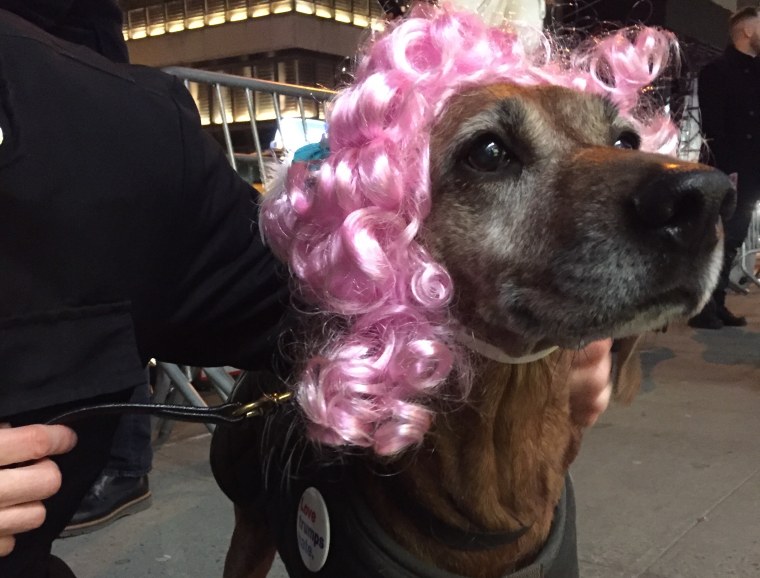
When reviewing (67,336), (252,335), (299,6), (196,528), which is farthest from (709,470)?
(299,6)

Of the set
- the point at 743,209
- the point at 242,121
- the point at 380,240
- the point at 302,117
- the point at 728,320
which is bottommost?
the point at 728,320

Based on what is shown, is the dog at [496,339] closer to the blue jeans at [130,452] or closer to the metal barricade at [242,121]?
the blue jeans at [130,452]

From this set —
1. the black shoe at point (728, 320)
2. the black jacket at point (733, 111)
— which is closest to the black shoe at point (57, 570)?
the black jacket at point (733, 111)

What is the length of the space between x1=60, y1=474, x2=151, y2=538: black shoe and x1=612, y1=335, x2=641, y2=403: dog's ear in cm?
192

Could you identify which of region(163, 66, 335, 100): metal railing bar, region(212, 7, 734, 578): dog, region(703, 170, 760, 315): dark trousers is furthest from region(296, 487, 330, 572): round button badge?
region(703, 170, 760, 315): dark trousers

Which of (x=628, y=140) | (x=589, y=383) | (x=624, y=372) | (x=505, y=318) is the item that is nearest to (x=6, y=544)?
(x=505, y=318)

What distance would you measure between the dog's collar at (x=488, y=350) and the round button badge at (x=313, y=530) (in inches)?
16.8

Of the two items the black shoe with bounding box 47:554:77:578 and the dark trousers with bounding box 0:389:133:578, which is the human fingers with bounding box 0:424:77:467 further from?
the black shoe with bounding box 47:554:77:578

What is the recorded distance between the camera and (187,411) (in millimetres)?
1337

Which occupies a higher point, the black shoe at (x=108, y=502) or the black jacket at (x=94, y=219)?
the black jacket at (x=94, y=219)

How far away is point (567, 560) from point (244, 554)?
96 cm

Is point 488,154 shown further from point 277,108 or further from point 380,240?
point 277,108

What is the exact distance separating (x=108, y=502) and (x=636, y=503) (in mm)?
1943

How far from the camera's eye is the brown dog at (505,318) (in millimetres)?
1263
